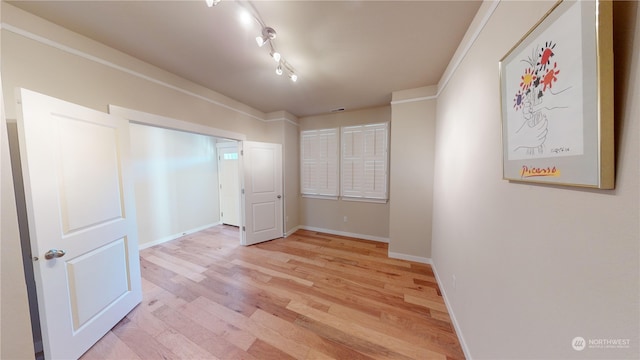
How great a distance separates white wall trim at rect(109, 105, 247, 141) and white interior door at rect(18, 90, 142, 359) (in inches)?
5.4

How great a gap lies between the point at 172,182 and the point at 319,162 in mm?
2974

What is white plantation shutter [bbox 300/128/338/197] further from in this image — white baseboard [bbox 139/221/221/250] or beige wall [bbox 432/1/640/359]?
white baseboard [bbox 139/221/221/250]

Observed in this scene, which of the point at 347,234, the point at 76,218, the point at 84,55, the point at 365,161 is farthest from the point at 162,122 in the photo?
the point at 347,234

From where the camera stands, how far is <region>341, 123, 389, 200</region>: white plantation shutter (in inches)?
137

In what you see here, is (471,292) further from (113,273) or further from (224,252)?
(224,252)

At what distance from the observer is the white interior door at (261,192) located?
11.2 ft

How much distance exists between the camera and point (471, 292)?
4.60ft

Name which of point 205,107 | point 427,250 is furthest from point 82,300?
point 427,250

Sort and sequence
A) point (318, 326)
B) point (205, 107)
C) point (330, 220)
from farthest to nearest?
point (330, 220) < point (205, 107) < point (318, 326)

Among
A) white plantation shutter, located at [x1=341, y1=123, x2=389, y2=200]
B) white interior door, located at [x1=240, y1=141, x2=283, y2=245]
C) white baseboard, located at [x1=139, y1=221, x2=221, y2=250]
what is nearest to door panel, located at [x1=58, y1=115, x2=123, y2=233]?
white interior door, located at [x1=240, y1=141, x2=283, y2=245]

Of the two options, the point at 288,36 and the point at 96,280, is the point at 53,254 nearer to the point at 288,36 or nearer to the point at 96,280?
the point at 96,280

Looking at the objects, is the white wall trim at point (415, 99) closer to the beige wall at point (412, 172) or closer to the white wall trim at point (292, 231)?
the beige wall at point (412, 172)

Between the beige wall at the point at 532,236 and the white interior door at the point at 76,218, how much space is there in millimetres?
2765

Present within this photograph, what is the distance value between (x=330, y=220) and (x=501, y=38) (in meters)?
3.49
